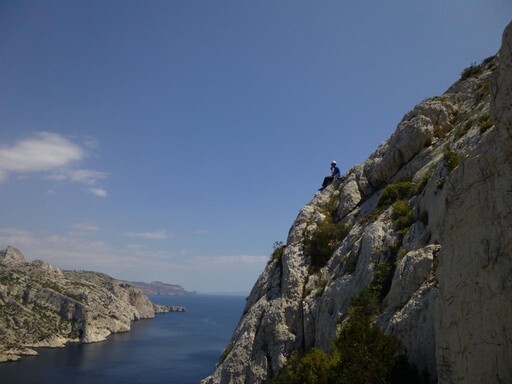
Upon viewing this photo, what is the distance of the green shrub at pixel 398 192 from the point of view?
98.9 feet

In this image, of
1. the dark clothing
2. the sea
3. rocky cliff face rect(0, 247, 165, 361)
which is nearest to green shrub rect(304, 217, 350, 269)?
the dark clothing

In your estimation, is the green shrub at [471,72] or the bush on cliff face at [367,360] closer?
the bush on cliff face at [367,360]

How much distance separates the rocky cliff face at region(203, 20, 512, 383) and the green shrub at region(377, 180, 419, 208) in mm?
92

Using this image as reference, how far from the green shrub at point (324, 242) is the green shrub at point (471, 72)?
20.0 meters

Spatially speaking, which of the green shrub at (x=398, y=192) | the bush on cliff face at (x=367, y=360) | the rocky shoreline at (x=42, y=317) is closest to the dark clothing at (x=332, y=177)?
the green shrub at (x=398, y=192)

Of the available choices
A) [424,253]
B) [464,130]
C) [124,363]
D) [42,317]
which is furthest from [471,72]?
[42,317]

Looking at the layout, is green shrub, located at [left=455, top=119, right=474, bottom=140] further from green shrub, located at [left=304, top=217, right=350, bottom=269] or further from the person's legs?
the person's legs

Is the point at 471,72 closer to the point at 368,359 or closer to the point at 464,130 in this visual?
the point at 464,130

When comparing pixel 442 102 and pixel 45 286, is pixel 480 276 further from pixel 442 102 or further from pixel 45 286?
pixel 45 286

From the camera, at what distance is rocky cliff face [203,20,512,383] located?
41.6ft

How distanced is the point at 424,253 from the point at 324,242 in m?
15.4

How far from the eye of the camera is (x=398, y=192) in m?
31.4

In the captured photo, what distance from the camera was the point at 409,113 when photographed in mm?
38125

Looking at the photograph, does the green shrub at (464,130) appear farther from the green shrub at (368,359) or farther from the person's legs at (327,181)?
the green shrub at (368,359)
